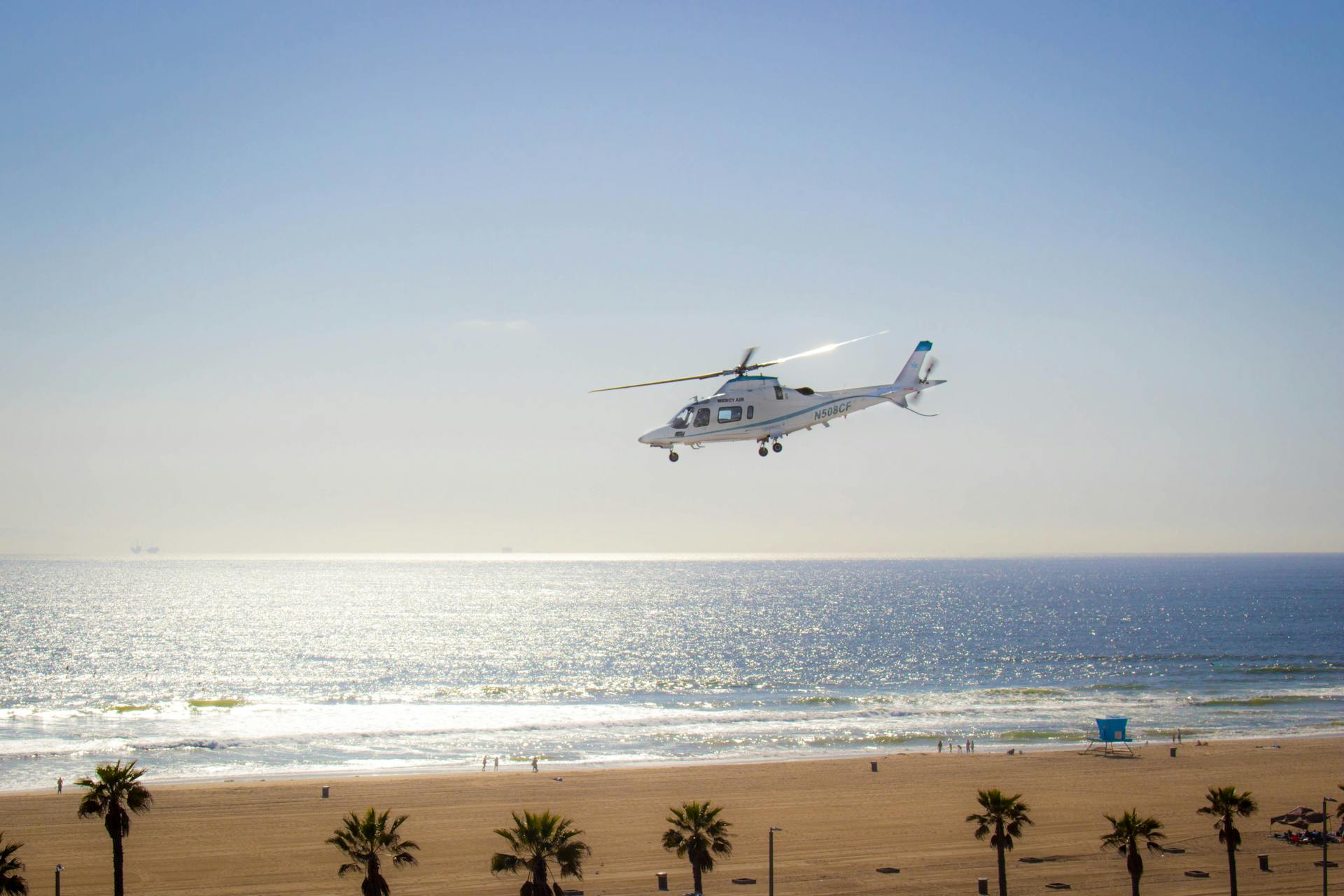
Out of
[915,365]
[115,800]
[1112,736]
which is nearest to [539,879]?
[115,800]

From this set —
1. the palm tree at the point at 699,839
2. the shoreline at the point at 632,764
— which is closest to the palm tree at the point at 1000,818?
the palm tree at the point at 699,839

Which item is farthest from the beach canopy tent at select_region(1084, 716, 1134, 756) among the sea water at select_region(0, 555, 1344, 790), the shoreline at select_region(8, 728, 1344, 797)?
the sea water at select_region(0, 555, 1344, 790)

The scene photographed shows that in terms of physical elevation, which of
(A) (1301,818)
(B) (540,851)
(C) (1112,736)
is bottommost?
(C) (1112,736)

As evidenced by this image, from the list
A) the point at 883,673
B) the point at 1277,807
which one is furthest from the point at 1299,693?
the point at 1277,807

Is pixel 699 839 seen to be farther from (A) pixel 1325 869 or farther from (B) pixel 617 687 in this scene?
(B) pixel 617 687

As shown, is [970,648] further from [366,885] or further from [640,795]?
[366,885]

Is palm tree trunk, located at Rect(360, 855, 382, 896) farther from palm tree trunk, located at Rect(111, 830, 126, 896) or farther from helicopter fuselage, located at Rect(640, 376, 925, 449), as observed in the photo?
helicopter fuselage, located at Rect(640, 376, 925, 449)
